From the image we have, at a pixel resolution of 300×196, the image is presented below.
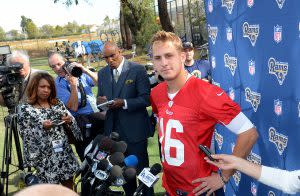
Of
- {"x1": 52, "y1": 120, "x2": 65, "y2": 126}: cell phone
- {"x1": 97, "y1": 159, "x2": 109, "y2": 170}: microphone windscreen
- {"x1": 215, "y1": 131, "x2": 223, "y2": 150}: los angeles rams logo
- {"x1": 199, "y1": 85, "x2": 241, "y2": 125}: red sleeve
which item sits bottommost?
{"x1": 215, "y1": 131, "x2": 223, "y2": 150}: los angeles rams logo

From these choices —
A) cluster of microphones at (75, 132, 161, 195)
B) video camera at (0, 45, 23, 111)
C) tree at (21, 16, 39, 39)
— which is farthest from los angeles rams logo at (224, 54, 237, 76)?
tree at (21, 16, 39, 39)

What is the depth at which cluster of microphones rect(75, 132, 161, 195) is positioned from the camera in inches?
102

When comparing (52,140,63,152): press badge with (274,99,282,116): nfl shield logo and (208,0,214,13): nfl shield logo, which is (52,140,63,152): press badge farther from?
(274,99,282,116): nfl shield logo

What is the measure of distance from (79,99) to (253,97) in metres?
2.30

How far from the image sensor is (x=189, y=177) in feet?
9.37

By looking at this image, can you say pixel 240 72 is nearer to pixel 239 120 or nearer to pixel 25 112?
pixel 239 120

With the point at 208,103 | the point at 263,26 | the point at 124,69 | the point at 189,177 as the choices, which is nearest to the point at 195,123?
the point at 208,103

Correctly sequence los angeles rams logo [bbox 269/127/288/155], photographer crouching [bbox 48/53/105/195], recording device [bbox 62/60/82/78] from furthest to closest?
photographer crouching [bbox 48/53/105/195]
recording device [bbox 62/60/82/78]
los angeles rams logo [bbox 269/127/288/155]

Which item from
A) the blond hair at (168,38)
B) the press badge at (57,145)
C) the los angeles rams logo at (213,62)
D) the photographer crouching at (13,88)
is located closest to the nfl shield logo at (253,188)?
the los angeles rams logo at (213,62)

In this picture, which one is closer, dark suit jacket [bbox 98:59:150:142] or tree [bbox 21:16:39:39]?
dark suit jacket [bbox 98:59:150:142]

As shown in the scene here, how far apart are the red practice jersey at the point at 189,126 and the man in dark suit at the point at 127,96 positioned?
1.44m

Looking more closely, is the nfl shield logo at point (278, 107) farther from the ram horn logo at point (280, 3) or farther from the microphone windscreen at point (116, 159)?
the microphone windscreen at point (116, 159)

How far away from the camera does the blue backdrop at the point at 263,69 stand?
9.13 ft

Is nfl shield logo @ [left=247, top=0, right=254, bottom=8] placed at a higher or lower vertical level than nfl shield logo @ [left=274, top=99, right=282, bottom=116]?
higher
